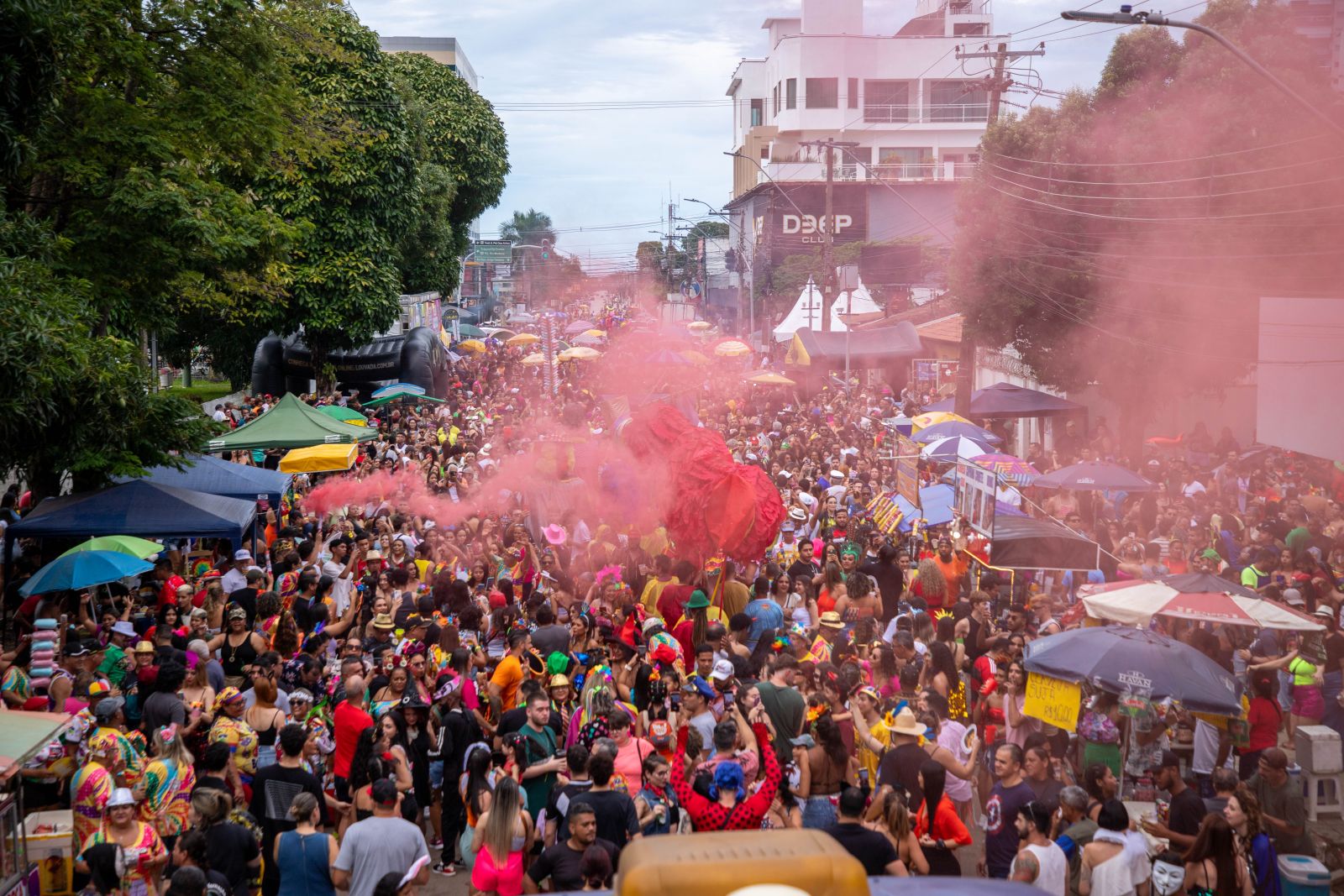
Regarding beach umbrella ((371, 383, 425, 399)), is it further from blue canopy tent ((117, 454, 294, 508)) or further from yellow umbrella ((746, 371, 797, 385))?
blue canopy tent ((117, 454, 294, 508))

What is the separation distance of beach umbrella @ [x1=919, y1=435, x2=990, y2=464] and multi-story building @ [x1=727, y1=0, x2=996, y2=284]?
4771 centimetres

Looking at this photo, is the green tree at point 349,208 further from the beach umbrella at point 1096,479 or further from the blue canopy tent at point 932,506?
the beach umbrella at point 1096,479

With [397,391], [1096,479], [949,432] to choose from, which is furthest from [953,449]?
[397,391]

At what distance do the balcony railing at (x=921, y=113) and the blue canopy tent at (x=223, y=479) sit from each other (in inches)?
2450

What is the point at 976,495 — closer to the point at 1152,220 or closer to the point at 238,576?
the point at 238,576

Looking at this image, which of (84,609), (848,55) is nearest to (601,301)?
(848,55)

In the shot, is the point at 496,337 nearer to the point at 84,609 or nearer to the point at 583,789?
the point at 84,609

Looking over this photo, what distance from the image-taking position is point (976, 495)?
14.3 m

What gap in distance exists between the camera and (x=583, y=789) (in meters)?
6.77

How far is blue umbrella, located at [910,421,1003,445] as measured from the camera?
18812 mm

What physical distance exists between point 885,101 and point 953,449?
194 feet

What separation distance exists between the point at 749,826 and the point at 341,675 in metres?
3.32

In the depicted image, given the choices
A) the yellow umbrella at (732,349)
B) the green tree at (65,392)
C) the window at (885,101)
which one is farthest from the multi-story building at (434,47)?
the green tree at (65,392)

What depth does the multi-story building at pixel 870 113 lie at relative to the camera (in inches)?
2611
